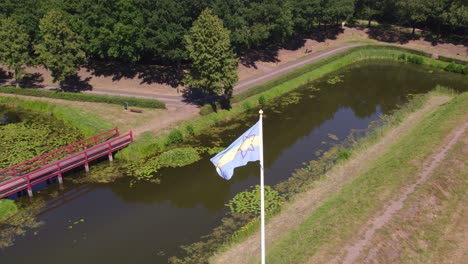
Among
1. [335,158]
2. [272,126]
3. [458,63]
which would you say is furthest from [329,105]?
[458,63]

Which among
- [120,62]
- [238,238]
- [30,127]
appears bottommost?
[238,238]

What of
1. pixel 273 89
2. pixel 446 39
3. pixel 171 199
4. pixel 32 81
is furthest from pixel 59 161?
pixel 446 39

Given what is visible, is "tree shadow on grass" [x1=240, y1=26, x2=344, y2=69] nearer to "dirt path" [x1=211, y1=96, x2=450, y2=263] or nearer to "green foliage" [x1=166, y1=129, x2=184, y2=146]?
"green foliage" [x1=166, y1=129, x2=184, y2=146]

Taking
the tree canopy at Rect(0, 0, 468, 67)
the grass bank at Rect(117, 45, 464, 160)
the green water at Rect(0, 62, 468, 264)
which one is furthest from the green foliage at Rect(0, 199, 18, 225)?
the tree canopy at Rect(0, 0, 468, 67)

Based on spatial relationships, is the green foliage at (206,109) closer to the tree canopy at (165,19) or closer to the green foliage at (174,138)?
the green foliage at (174,138)

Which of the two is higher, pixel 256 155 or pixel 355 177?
pixel 256 155

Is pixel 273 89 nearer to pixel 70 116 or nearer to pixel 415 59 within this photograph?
pixel 70 116

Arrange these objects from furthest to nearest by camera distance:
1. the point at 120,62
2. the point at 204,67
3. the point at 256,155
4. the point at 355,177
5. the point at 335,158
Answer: the point at 120,62, the point at 204,67, the point at 335,158, the point at 355,177, the point at 256,155

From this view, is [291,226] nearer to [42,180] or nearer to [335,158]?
[335,158]
